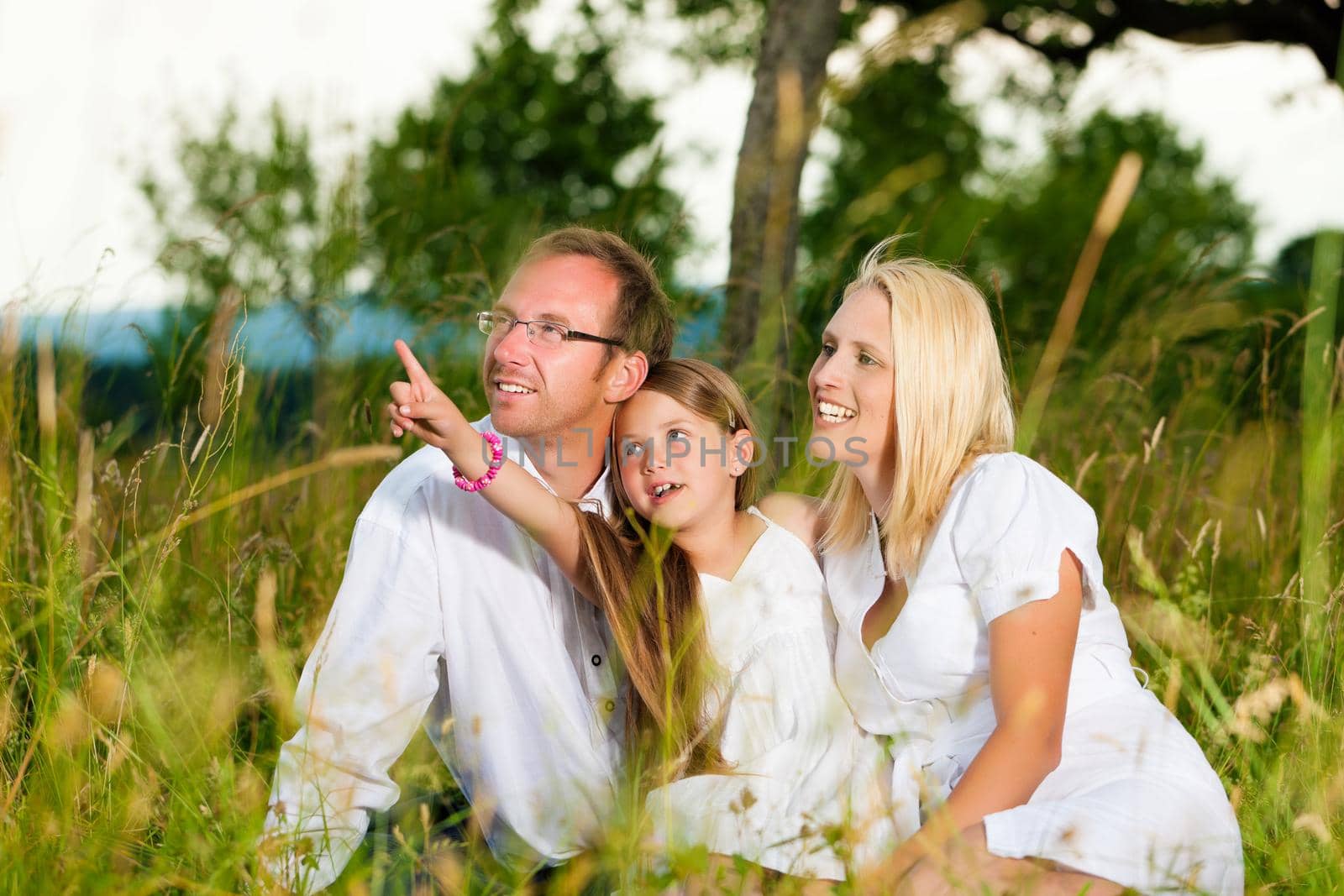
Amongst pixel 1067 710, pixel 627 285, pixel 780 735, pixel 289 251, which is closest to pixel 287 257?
pixel 289 251

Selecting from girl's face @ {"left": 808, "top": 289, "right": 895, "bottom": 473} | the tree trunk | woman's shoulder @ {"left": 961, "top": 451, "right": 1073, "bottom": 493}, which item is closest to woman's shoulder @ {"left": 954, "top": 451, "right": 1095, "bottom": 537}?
woman's shoulder @ {"left": 961, "top": 451, "right": 1073, "bottom": 493}

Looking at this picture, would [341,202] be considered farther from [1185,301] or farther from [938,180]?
[938,180]

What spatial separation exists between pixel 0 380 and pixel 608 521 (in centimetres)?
149

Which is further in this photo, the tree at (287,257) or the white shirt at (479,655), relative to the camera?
the tree at (287,257)

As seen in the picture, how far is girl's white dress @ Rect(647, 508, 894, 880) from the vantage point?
2.18m

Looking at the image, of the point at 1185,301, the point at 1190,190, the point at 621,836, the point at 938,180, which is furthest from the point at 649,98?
the point at 621,836

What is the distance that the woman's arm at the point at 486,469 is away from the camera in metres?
2.11

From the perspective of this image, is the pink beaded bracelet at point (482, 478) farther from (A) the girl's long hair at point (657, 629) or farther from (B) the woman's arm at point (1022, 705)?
(B) the woman's arm at point (1022, 705)

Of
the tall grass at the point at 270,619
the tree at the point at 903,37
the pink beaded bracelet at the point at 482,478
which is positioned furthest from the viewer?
the tree at the point at 903,37

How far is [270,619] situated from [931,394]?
1.33 meters

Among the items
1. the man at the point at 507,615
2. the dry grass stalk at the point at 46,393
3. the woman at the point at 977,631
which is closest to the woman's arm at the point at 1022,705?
the woman at the point at 977,631

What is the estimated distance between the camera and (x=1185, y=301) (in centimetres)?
430

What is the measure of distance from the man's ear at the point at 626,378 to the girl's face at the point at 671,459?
0.03 meters

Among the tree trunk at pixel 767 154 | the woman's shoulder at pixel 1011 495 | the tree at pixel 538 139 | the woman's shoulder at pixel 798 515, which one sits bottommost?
the woman's shoulder at pixel 798 515
